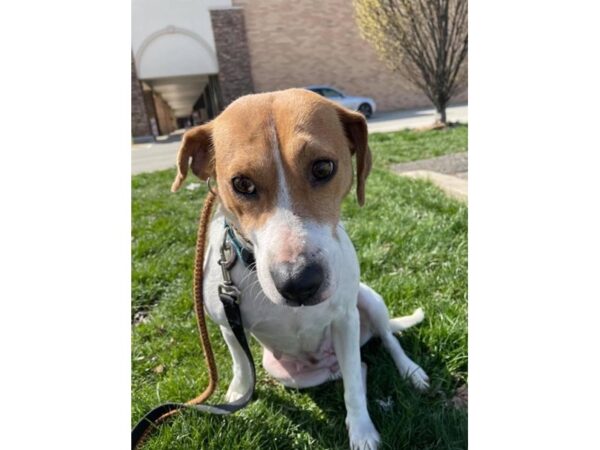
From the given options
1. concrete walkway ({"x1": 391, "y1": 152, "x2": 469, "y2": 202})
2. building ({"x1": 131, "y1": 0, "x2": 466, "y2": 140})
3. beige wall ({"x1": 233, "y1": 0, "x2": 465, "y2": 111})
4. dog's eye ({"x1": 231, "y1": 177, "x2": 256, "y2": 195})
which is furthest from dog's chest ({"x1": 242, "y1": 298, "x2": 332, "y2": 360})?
concrete walkway ({"x1": 391, "y1": 152, "x2": 469, "y2": 202})

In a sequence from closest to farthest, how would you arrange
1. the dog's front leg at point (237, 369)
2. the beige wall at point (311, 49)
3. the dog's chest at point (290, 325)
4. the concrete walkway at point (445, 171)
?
the dog's chest at point (290, 325)
the dog's front leg at point (237, 369)
the beige wall at point (311, 49)
the concrete walkway at point (445, 171)

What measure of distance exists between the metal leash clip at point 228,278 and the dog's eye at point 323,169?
0.48m

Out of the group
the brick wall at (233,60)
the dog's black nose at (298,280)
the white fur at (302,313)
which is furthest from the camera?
the brick wall at (233,60)

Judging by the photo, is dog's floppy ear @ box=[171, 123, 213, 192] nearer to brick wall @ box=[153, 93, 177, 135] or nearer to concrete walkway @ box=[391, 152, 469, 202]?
concrete walkway @ box=[391, 152, 469, 202]

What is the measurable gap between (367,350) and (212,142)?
1378mm

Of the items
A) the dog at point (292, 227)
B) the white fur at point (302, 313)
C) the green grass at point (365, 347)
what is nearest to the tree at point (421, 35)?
the green grass at point (365, 347)

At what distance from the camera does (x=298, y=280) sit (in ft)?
3.94

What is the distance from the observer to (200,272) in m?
1.75

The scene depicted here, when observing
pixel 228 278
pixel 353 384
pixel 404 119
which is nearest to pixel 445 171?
pixel 404 119

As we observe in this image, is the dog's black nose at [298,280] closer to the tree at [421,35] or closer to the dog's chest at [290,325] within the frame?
the dog's chest at [290,325]

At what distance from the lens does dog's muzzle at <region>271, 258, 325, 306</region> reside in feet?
3.95

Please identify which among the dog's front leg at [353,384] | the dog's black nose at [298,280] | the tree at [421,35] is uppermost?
the tree at [421,35]

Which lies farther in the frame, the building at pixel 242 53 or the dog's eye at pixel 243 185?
the building at pixel 242 53

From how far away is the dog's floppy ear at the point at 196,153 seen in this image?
165 centimetres
